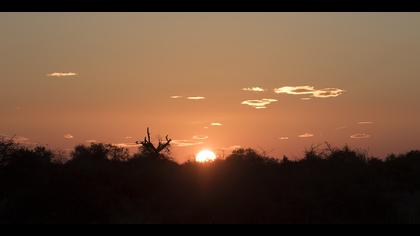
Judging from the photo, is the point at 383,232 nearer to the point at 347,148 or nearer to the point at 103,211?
the point at 103,211

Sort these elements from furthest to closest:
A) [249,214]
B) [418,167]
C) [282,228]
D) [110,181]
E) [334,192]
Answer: [418,167]
[110,181]
[334,192]
[249,214]
[282,228]

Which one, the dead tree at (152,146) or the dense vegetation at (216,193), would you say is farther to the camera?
the dead tree at (152,146)

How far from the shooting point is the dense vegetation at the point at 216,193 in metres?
14.5

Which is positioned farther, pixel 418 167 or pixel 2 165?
pixel 2 165

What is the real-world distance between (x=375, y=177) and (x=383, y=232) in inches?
605

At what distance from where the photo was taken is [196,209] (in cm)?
1480

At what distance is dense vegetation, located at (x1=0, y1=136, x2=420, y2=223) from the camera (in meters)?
14.5

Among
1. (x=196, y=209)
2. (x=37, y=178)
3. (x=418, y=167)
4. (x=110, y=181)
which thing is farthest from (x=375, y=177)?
(x=37, y=178)

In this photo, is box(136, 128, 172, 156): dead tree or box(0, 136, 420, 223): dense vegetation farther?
box(136, 128, 172, 156): dead tree

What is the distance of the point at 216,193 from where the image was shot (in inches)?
647

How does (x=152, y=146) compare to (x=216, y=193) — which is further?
(x=152, y=146)
